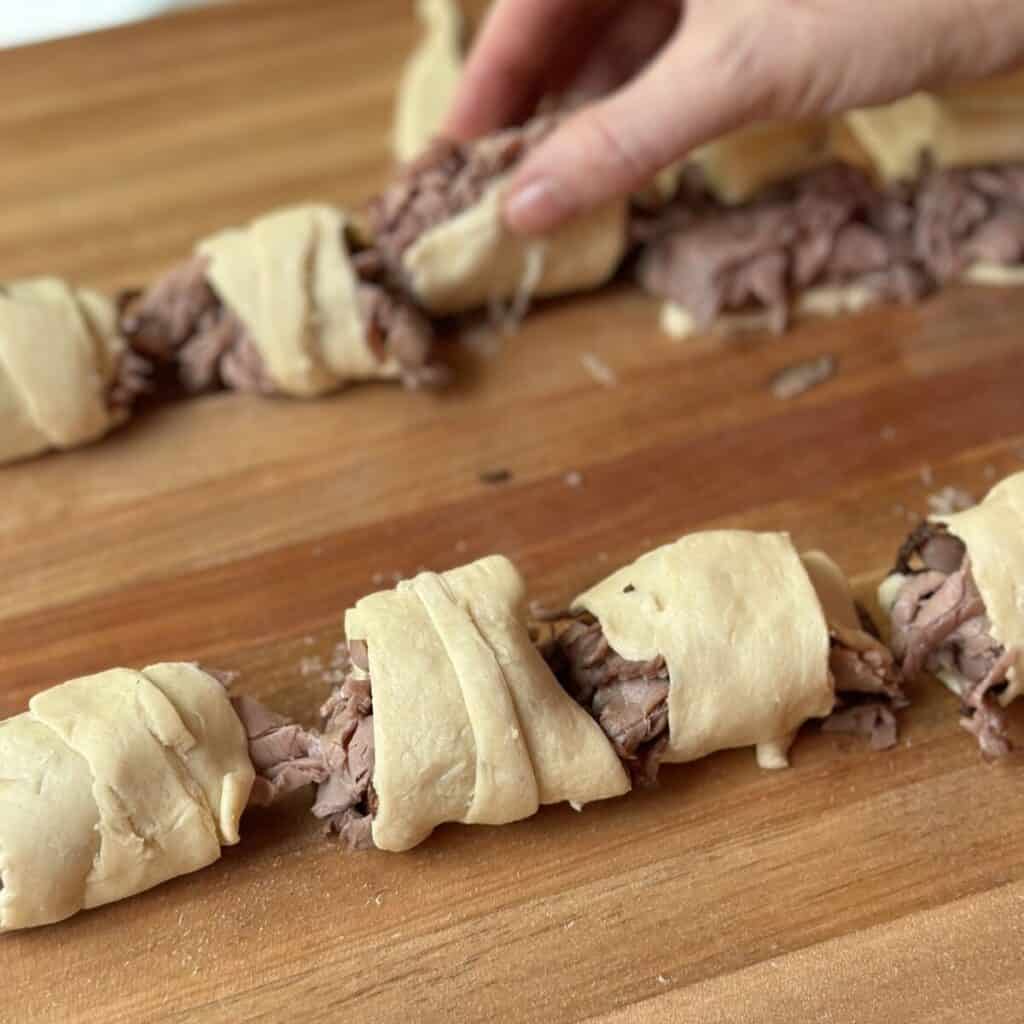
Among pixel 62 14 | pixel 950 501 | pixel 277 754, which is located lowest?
pixel 950 501

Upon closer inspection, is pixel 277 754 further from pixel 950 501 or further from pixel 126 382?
pixel 950 501

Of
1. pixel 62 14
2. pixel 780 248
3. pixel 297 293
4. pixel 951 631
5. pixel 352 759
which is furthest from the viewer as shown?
pixel 62 14

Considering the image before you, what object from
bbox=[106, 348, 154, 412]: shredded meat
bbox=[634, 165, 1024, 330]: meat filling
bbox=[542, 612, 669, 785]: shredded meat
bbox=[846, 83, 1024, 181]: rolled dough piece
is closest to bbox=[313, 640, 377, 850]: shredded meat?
bbox=[542, 612, 669, 785]: shredded meat

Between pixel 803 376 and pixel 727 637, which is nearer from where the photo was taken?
pixel 727 637

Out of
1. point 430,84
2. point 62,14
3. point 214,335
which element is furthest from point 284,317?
point 62,14

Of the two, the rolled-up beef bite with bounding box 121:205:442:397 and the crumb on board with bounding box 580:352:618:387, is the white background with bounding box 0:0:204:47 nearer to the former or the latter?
the rolled-up beef bite with bounding box 121:205:442:397
